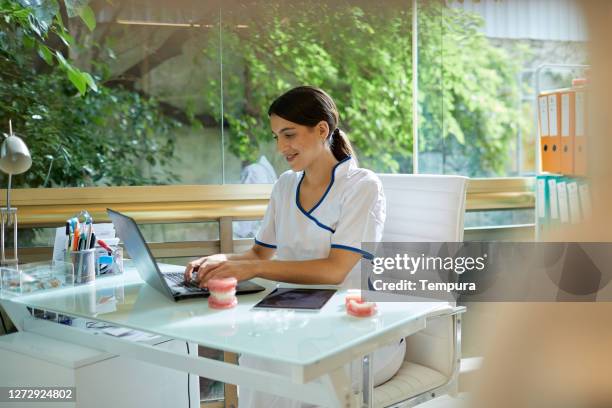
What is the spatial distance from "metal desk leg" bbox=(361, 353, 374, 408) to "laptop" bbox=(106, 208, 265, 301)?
0.38 meters

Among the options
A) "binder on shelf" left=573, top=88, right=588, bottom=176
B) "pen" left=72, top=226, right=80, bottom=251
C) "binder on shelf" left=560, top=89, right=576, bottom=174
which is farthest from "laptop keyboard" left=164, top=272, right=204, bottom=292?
"binder on shelf" left=573, top=88, right=588, bottom=176

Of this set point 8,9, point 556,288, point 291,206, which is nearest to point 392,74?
point 291,206

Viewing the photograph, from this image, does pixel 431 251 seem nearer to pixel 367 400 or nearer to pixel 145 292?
pixel 367 400

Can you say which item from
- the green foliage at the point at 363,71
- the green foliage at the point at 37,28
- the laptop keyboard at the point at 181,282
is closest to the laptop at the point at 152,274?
the laptop keyboard at the point at 181,282

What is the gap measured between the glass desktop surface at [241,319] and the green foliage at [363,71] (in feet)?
4.21

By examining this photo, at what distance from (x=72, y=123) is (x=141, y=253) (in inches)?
45.2

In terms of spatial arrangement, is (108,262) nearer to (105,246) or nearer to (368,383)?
(105,246)

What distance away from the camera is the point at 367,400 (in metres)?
1.49

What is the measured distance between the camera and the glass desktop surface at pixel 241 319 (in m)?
1.21

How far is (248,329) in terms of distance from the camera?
1.33 m

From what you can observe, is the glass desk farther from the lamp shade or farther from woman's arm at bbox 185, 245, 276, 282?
the lamp shade

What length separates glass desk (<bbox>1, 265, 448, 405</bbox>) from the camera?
3.95 feet

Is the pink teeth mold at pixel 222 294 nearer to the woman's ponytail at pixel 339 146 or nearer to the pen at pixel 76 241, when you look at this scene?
the pen at pixel 76 241

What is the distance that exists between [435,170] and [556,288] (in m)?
3.09
